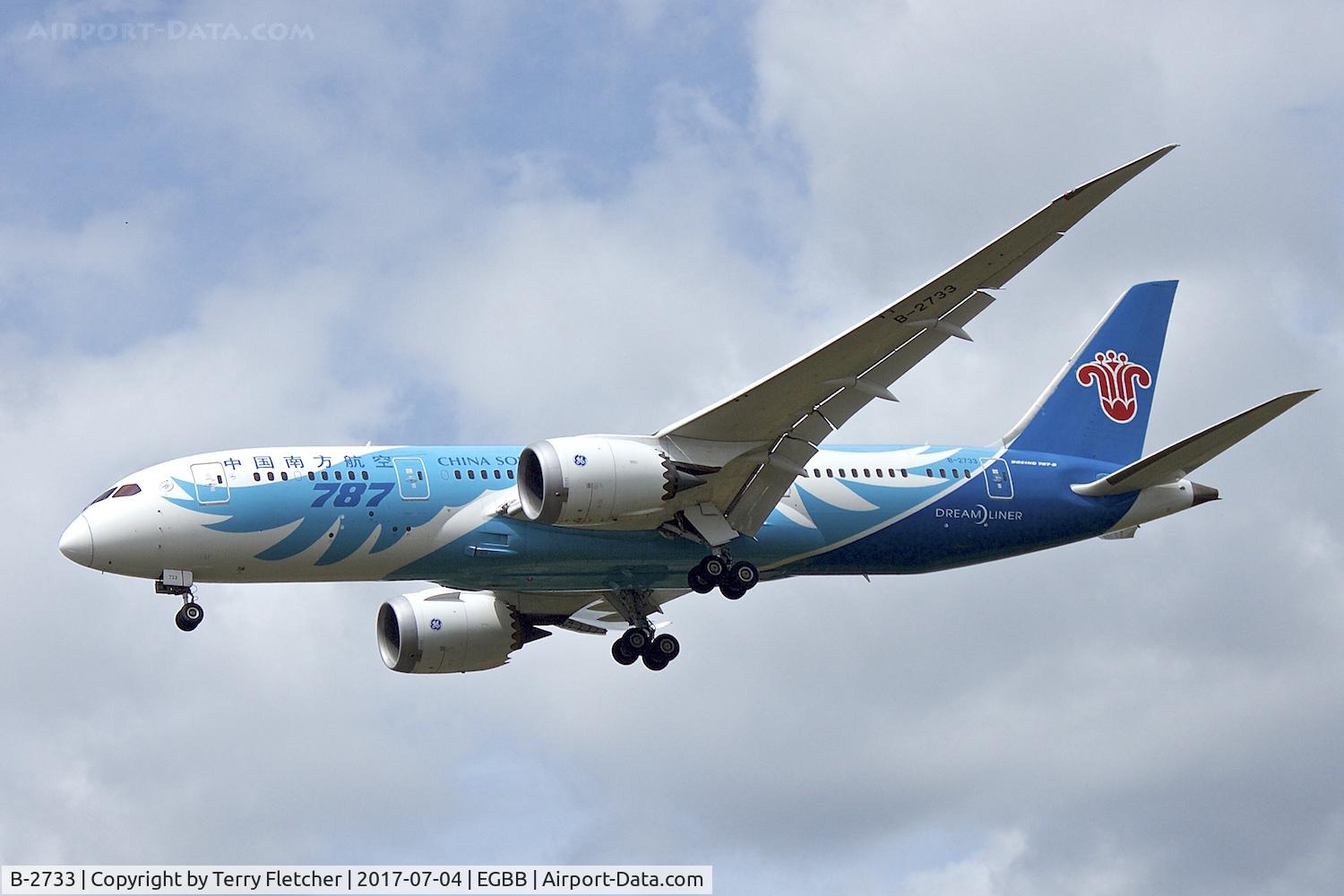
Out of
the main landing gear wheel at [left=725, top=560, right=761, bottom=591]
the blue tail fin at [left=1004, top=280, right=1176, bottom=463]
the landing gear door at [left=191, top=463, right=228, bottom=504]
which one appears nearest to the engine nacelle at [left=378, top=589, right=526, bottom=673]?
the main landing gear wheel at [left=725, top=560, right=761, bottom=591]

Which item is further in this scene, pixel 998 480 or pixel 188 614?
pixel 998 480

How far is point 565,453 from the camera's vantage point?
1357 inches

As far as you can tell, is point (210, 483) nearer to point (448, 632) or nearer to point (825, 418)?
point (448, 632)

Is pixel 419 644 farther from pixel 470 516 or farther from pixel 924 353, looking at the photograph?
pixel 924 353

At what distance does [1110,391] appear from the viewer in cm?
4316

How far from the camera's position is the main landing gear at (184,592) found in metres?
34.7

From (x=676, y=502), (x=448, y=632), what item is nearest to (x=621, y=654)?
(x=448, y=632)

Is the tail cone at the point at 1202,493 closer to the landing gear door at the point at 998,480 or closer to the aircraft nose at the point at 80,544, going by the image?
the landing gear door at the point at 998,480

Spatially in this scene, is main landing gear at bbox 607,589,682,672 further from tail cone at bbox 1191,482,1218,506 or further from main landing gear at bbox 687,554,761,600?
tail cone at bbox 1191,482,1218,506

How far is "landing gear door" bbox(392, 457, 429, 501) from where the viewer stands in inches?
1404

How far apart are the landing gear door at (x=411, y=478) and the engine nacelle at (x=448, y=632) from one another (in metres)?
6.17

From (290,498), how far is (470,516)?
3.32 metres

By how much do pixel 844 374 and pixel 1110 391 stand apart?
35.8ft

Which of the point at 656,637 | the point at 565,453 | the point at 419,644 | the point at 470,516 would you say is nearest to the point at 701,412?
the point at 565,453
